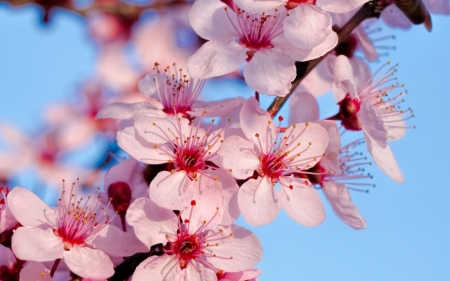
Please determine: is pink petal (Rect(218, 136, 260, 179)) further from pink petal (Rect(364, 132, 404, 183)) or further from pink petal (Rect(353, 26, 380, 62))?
pink petal (Rect(353, 26, 380, 62))

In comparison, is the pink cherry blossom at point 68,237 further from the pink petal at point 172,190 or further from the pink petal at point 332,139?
the pink petal at point 332,139

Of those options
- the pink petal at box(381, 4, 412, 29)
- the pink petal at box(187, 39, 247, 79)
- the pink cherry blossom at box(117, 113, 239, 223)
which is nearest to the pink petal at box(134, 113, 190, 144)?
the pink cherry blossom at box(117, 113, 239, 223)

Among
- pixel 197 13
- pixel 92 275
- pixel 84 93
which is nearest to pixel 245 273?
pixel 92 275

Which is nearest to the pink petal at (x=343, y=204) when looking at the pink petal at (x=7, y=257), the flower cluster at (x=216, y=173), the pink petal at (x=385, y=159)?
the flower cluster at (x=216, y=173)

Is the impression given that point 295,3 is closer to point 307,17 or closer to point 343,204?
point 307,17

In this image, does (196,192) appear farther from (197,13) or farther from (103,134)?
(103,134)
